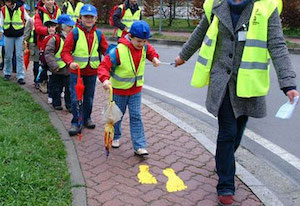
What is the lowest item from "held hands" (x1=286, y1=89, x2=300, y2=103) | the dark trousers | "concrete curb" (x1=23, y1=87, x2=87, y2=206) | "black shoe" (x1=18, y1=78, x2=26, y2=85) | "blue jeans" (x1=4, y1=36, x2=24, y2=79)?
"concrete curb" (x1=23, y1=87, x2=87, y2=206)

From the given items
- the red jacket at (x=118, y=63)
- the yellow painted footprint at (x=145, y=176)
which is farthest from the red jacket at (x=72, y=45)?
the yellow painted footprint at (x=145, y=176)

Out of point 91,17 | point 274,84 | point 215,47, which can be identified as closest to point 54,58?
point 91,17

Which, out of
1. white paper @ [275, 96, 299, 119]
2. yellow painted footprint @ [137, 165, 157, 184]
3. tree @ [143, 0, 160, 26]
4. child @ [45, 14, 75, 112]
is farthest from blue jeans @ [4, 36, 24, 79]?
tree @ [143, 0, 160, 26]

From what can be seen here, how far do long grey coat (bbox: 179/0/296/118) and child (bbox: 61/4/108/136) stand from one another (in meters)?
1.95

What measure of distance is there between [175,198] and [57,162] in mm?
1303

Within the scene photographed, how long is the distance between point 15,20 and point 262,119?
16.0 feet

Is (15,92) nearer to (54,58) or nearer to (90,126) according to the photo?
(54,58)

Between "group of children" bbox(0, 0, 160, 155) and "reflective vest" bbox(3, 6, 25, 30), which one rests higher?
"reflective vest" bbox(3, 6, 25, 30)

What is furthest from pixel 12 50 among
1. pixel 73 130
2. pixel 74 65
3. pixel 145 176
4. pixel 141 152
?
pixel 145 176

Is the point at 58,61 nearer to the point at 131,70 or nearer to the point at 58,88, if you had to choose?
the point at 58,88

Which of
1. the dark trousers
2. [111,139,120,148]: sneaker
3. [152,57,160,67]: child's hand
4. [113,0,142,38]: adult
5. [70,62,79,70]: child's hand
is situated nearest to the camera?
[152,57,160,67]: child's hand

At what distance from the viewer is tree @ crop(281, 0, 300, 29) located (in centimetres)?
1850

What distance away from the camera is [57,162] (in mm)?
4391

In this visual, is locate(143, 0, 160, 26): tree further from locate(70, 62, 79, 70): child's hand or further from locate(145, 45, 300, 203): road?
locate(70, 62, 79, 70): child's hand
